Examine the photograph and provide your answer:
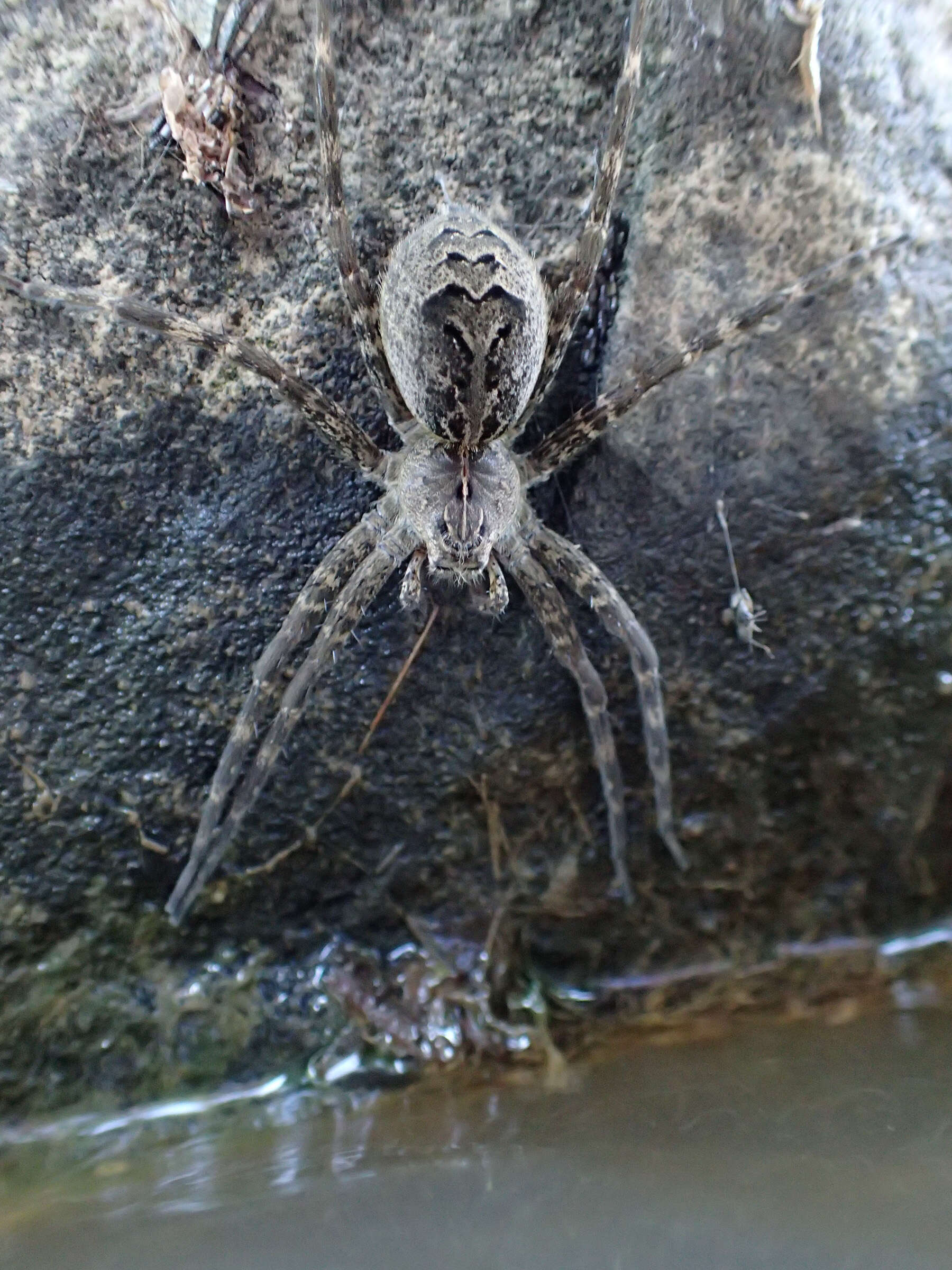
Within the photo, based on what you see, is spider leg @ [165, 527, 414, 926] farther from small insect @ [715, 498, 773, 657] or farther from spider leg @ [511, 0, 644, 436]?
small insect @ [715, 498, 773, 657]

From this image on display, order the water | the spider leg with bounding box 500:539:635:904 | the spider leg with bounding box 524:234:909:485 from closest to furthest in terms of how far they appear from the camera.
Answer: the water → the spider leg with bounding box 524:234:909:485 → the spider leg with bounding box 500:539:635:904

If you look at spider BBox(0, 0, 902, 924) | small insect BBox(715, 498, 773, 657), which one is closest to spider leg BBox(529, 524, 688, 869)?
spider BBox(0, 0, 902, 924)

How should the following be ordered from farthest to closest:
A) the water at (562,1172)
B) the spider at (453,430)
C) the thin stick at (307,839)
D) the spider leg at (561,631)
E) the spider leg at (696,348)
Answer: the thin stick at (307,839) → the spider leg at (561,631) → the spider leg at (696,348) → the spider at (453,430) → the water at (562,1172)

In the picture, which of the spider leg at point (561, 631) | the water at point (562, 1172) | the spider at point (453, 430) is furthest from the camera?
the spider leg at point (561, 631)

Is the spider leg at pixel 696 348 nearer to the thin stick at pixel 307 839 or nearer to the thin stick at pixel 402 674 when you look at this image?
the thin stick at pixel 402 674

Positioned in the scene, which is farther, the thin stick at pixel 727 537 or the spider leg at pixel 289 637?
the thin stick at pixel 727 537

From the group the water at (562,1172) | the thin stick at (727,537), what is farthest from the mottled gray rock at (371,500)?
the water at (562,1172)
